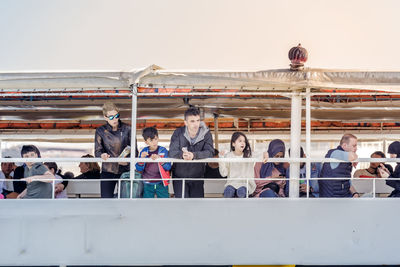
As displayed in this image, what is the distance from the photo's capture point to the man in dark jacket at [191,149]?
6.50 m

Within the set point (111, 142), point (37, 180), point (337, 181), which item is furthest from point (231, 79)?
point (37, 180)

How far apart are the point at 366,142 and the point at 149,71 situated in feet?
24.9

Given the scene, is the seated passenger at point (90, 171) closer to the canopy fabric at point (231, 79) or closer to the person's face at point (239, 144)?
the canopy fabric at point (231, 79)

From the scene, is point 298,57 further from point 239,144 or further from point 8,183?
point 8,183

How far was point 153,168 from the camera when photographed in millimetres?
6770

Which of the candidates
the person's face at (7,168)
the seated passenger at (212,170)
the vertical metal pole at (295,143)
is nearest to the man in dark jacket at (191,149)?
the seated passenger at (212,170)

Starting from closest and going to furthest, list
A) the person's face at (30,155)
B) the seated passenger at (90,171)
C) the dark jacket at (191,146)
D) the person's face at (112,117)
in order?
the dark jacket at (191,146) < the person's face at (112,117) < the person's face at (30,155) < the seated passenger at (90,171)

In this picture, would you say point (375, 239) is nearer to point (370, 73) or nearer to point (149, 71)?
point (370, 73)

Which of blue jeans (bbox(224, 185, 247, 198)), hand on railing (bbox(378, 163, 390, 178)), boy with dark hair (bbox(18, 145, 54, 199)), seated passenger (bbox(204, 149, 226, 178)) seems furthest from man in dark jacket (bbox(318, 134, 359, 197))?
boy with dark hair (bbox(18, 145, 54, 199))

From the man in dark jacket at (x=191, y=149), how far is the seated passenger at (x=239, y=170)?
28cm

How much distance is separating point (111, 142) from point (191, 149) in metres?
1.04

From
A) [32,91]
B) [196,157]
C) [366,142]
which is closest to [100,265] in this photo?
[196,157]

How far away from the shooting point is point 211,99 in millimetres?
8273

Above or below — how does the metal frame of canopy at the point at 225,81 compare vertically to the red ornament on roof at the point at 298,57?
below
